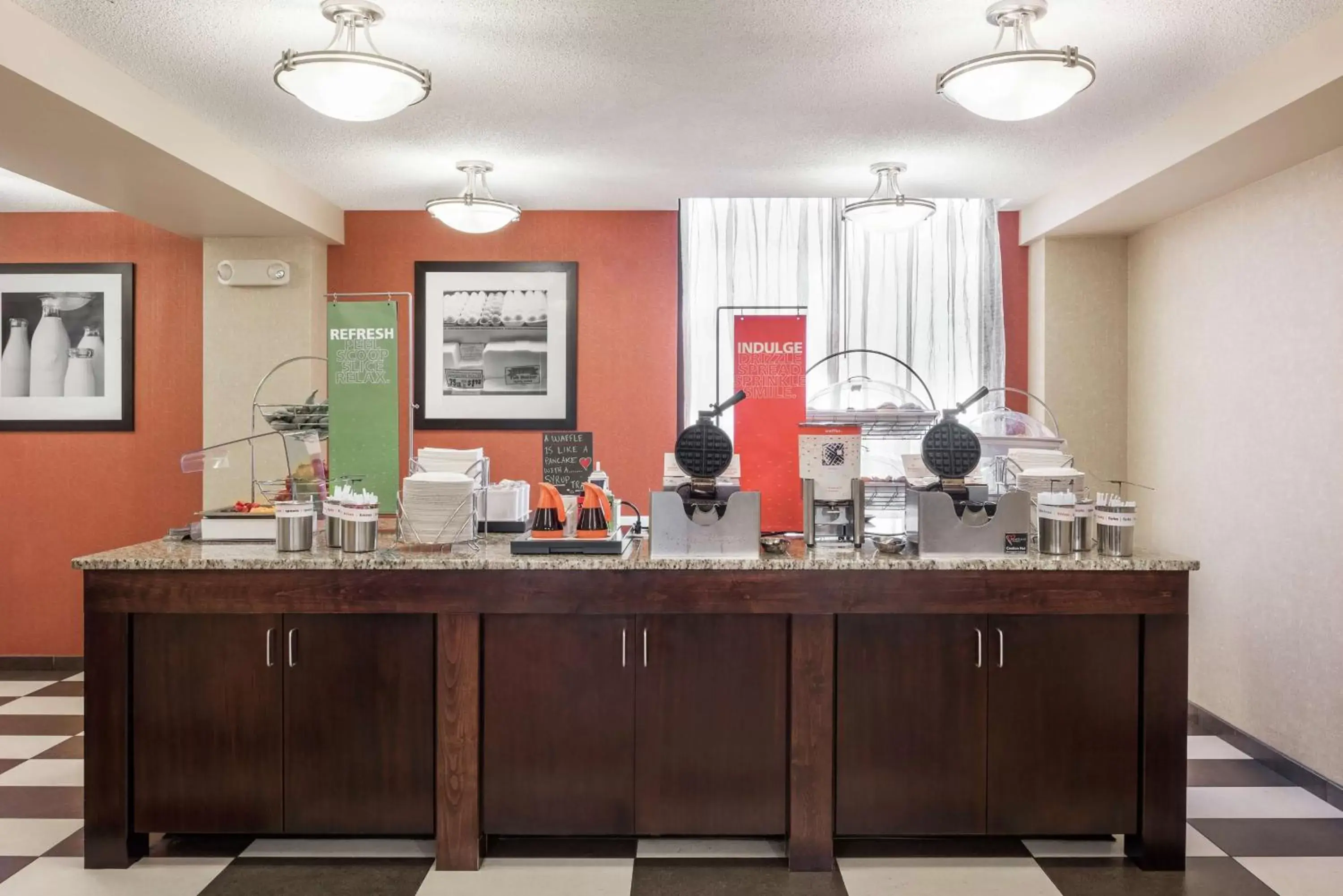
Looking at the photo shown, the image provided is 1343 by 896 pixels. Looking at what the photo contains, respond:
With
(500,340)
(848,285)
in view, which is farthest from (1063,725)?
(500,340)

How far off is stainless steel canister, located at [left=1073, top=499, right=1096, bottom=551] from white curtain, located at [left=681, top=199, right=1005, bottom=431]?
2.87m

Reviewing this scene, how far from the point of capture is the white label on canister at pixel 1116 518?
315 cm

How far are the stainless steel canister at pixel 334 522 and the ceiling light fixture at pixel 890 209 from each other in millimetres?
3008

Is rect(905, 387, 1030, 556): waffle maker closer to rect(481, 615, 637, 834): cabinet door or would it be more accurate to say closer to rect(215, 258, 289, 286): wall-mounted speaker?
rect(481, 615, 637, 834): cabinet door

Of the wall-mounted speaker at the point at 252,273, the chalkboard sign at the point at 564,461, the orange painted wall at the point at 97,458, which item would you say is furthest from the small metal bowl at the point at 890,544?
the orange painted wall at the point at 97,458

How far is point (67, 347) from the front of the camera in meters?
5.87

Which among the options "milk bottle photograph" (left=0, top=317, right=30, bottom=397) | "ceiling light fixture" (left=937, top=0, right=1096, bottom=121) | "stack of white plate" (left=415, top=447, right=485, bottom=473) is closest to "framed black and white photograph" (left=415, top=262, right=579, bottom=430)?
"stack of white plate" (left=415, top=447, right=485, bottom=473)

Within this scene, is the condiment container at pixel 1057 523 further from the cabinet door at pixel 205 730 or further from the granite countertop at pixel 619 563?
the cabinet door at pixel 205 730

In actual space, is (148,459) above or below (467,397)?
below

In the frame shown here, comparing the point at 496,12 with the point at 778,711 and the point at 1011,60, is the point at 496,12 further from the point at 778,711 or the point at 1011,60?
the point at 778,711

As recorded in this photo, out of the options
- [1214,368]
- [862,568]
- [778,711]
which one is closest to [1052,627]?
[862,568]

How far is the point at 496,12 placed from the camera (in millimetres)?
3121

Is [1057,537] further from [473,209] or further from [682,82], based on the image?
[473,209]

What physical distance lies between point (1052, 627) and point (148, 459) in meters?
5.37
